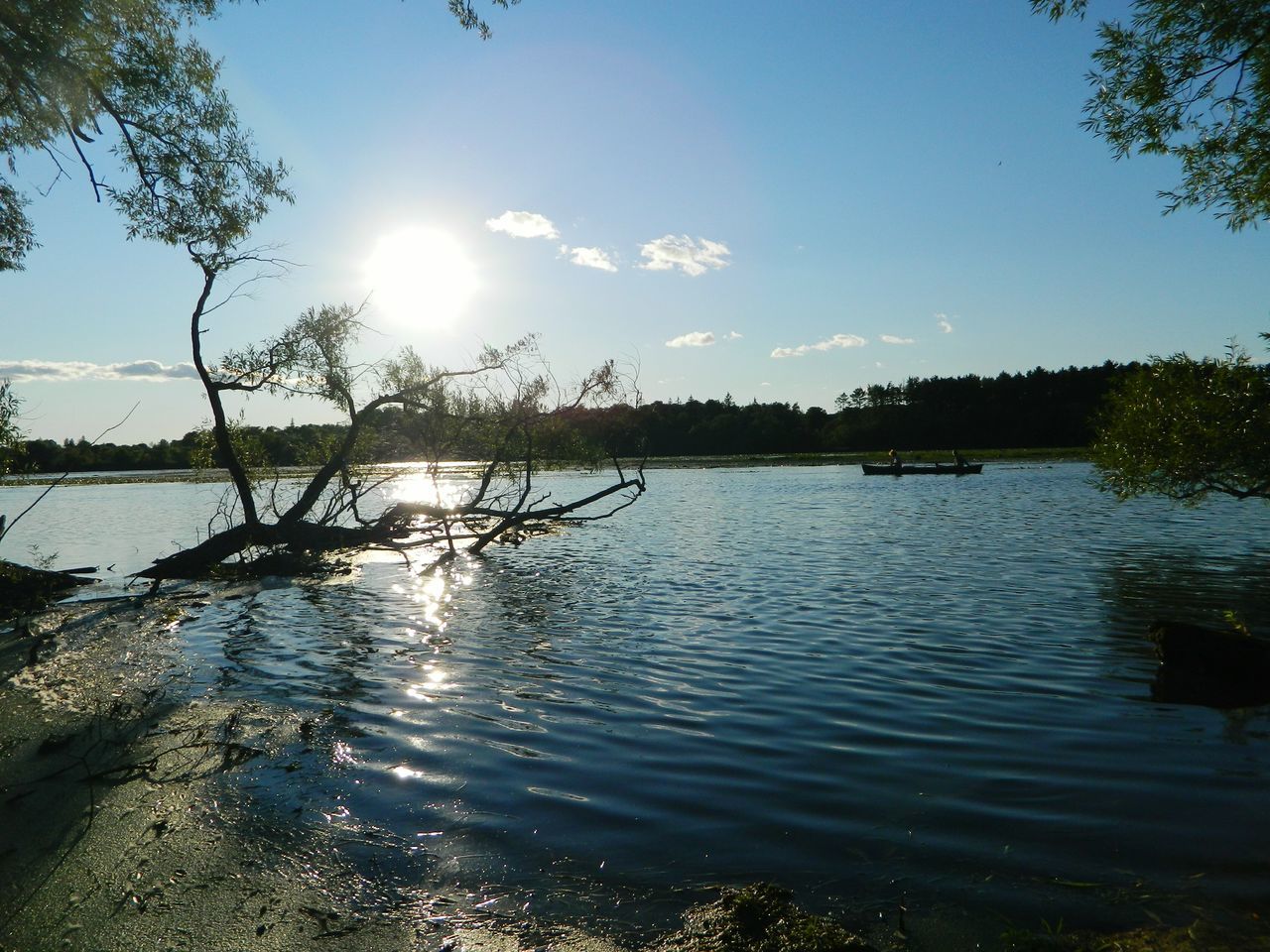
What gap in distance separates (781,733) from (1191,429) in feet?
63.3

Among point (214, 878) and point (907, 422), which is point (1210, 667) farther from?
point (907, 422)

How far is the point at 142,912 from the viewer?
5.43 metres

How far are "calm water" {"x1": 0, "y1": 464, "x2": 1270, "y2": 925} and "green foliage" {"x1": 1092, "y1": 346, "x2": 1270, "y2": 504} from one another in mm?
2563

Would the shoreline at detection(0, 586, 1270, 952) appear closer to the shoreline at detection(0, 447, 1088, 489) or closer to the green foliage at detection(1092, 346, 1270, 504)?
the green foliage at detection(1092, 346, 1270, 504)

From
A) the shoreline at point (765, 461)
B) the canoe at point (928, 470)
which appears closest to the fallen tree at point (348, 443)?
the canoe at point (928, 470)

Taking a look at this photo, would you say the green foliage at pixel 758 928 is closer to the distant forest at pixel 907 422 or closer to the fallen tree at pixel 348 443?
the fallen tree at pixel 348 443

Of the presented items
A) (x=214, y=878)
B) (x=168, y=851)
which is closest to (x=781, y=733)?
(x=214, y=878)

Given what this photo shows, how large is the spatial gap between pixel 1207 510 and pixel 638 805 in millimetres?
41718

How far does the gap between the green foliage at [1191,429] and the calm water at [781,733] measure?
101 inches

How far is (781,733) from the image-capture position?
988 cm

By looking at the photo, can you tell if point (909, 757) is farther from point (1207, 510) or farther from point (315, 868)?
point (1207, 510)

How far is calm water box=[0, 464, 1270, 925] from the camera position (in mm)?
6379

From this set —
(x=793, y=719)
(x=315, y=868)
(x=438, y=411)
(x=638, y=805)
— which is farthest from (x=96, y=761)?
(x=438, y=411)

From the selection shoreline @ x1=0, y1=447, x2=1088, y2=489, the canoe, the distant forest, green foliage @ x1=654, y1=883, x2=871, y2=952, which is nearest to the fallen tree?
green foliage @ x1=654, y1=883, x2=871, y2=952
